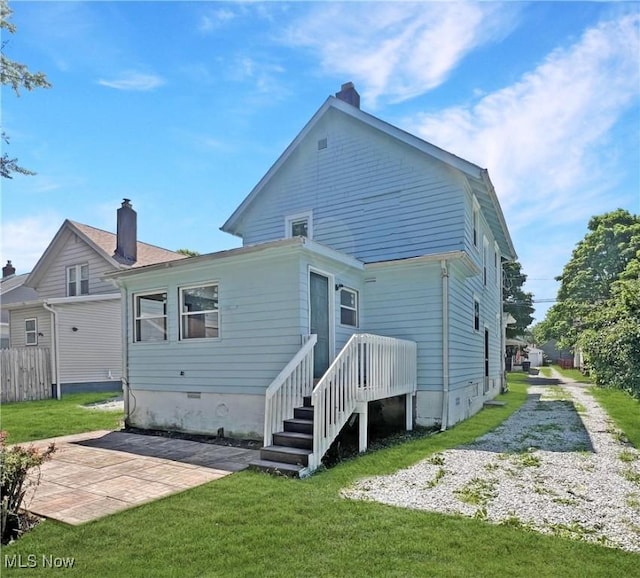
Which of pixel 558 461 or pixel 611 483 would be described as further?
pixel 558 461

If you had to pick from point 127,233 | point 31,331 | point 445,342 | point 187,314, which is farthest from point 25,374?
point 445,342

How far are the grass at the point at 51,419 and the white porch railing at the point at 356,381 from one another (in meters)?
6.02

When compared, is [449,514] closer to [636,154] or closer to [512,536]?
[512,536]

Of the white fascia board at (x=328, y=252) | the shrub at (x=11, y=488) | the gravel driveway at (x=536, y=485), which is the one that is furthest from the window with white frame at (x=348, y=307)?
the shrub at (x=11, y=488)

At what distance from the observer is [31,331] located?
1694 cm

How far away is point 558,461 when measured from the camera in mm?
6363

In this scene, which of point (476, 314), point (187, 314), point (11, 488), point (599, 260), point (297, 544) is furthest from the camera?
point (599, 260)

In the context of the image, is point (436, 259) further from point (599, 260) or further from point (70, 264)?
point (599, 260)

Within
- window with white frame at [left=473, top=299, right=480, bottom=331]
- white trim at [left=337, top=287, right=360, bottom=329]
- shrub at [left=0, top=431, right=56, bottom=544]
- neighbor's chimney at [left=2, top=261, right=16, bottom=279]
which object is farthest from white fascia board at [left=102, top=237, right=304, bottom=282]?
neighbor's chimney at [left=2, top=261, right=16, bottom=279]

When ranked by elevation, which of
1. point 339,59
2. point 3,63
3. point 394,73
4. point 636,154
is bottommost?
point 3,63

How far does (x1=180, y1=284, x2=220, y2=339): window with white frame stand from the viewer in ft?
28.9

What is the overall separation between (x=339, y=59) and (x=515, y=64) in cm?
366

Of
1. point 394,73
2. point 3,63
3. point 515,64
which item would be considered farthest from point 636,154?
point 3,63

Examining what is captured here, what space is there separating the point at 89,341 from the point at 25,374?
2.19 m
